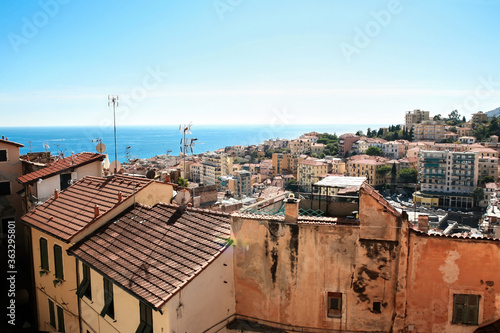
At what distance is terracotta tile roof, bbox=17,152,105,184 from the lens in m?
15.7

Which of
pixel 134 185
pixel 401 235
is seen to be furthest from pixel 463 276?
pixel 134 185

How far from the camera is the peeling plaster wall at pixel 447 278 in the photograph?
795 cm

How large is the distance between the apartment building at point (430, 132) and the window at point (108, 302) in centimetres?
16736

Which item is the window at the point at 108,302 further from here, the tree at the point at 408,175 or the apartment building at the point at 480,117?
the apartment building at the point at 480,117

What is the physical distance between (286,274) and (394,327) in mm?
2524

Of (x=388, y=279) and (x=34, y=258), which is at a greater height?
(x=388, y=279)

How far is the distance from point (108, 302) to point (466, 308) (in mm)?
8135

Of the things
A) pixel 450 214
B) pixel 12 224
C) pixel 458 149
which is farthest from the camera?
pixel 458 149

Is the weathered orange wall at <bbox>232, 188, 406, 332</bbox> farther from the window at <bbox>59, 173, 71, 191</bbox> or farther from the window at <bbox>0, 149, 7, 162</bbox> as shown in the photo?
the window at <bbox>0, 149, 7, 162</bbox>

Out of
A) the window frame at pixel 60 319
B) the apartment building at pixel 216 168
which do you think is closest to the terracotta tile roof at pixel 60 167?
the window frame at pixel 60 319

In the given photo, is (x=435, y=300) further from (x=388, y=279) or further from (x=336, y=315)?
(x=336, y=315)

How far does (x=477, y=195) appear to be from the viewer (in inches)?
4112

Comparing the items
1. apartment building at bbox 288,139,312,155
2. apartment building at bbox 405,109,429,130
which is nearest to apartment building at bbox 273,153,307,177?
apartment building at bbox 288,139,312,155

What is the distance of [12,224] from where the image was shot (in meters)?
17.9
